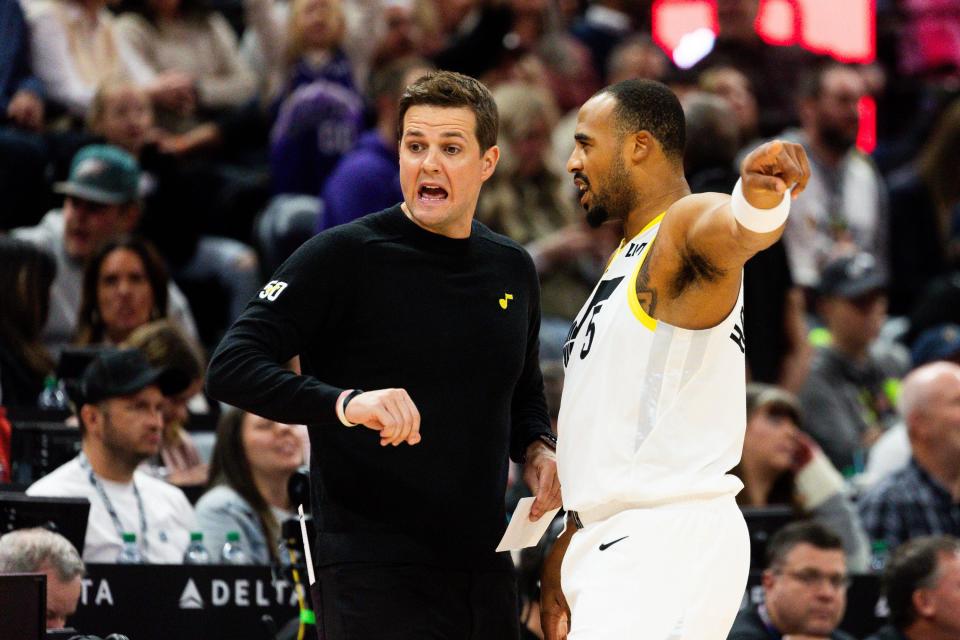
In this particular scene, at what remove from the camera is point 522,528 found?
462 centimetres

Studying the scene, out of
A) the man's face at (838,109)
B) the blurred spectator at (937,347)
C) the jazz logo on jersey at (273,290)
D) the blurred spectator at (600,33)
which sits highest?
the blurred spectator at (600,33)

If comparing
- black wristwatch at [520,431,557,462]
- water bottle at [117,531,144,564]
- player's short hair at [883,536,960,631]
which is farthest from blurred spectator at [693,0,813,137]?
black wristwatch at [520,431,557,462]

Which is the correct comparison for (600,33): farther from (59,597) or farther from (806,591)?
(59,597)

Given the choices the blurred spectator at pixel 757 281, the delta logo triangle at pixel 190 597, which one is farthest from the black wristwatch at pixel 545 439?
the blurred spectator at pixel 757 281

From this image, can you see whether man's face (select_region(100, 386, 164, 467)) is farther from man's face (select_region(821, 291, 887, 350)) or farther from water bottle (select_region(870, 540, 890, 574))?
man's face (select_region(821, 291, 887, 350))

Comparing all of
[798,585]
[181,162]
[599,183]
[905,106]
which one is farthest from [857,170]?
[599,183]

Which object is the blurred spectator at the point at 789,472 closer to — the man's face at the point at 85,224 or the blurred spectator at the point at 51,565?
the man's face at the point at 85,224

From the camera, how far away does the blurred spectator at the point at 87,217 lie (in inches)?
351

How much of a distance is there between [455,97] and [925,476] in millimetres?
4910

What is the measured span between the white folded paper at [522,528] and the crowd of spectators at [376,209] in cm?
164

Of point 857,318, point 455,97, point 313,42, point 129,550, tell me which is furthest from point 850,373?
point 455,97

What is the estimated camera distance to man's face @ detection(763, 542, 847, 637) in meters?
6.86

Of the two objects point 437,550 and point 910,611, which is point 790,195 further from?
point 910,611

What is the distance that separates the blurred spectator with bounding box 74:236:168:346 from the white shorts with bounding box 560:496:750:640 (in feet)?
15.5
